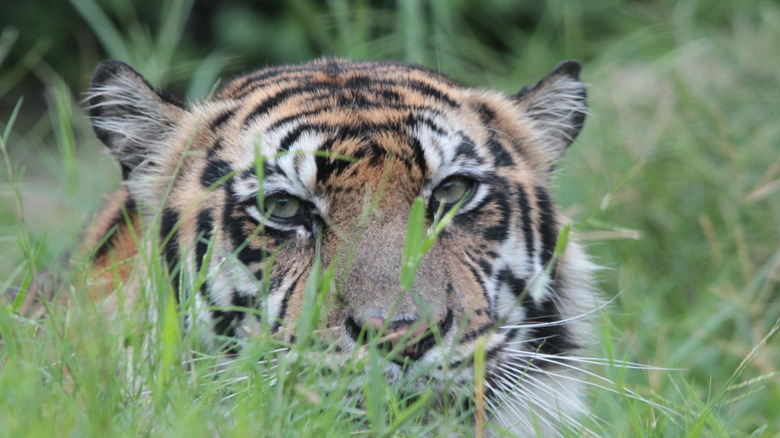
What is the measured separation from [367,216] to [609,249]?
225 cm

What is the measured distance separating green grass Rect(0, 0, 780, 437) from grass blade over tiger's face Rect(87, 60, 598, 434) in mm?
166

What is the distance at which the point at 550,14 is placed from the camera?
713 centimetres

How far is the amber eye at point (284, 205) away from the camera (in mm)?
2701

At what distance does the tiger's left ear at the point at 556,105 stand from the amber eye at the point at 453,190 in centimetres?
58

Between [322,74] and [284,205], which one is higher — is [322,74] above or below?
above

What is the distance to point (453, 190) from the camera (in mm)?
2816

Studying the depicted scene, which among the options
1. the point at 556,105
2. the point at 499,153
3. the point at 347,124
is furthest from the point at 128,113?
the point at 556,105

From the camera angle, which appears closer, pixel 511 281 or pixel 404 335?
pixel 404 335

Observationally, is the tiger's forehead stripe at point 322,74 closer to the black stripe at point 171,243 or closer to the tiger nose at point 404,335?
the black stripe at point 171,243

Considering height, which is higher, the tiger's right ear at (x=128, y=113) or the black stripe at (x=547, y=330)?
the tiger's right ear at (x=128, y=113)

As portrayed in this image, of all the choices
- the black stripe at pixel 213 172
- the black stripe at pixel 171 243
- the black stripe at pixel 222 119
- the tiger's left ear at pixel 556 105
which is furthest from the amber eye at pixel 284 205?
the tiger's left ear at pixel 556 105

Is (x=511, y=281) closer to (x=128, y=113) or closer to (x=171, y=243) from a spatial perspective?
(x=171, y=243)

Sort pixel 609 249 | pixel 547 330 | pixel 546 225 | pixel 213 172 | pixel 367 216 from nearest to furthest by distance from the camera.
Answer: pixel 367 216, pixel 213 172, pixel 547 330, pixel 546 225, pixel 609 249

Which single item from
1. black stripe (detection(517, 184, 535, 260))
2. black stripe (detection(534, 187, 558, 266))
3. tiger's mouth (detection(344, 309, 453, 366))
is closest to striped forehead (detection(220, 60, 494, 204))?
black stripe (detection(517, 184, 535, 260))
